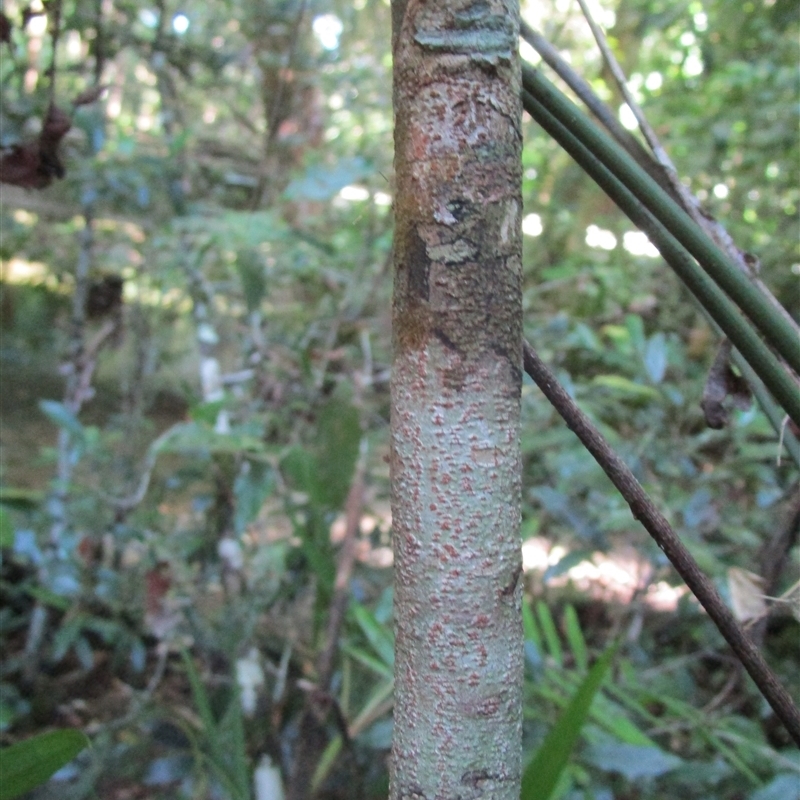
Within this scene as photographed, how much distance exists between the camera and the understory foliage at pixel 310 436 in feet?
2.76

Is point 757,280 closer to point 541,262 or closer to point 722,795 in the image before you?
point 722,795

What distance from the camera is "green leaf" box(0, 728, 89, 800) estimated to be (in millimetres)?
422

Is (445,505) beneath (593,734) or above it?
above

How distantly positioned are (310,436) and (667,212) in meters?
0.91

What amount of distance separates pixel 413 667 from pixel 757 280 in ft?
0.95

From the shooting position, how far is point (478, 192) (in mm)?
255

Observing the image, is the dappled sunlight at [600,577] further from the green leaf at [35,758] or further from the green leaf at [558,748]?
the green leaf at [35,758]

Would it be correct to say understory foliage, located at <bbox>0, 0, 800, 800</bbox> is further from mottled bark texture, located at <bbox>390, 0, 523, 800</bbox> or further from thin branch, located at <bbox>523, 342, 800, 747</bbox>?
mottled bark texture, located at <bbox>390, 0, 523, 800</bbox>

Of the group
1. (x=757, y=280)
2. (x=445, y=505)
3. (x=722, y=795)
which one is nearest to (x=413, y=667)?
(x=445, y=505)

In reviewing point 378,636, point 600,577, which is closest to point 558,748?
point 378,636

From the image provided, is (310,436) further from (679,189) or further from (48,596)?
(679,189)

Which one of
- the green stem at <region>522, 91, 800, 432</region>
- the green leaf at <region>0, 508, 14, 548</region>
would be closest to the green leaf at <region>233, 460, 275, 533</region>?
the green leaf at <region>0, 508, 14, 548</region>

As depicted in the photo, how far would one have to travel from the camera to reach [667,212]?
34 cm

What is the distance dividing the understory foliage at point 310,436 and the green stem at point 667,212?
179 millimetres
